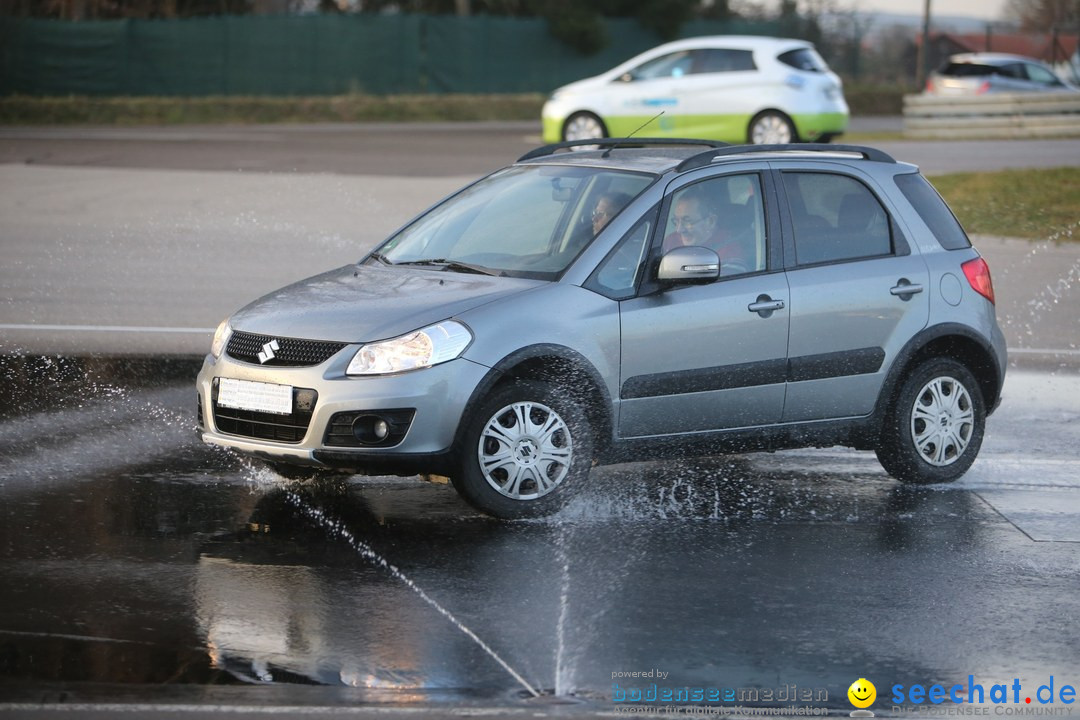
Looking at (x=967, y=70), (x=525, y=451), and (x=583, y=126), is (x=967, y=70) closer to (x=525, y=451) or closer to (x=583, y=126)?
(x=583, y=126)

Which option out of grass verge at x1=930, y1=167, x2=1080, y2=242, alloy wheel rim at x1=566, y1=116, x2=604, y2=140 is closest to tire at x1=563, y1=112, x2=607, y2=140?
alloy wheel rim at x1=566, y1=116, x2=604, y2=140

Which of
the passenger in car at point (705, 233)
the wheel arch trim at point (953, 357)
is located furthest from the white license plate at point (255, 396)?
the wheel arch trim at point (953, 357)

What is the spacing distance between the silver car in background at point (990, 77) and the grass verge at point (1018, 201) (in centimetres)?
1311

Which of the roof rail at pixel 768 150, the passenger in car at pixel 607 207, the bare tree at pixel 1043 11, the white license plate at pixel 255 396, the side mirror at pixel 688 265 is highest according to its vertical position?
the bare tree at pixel 1043 11

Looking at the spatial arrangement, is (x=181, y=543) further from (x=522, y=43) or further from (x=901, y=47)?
(x=901, y=47)

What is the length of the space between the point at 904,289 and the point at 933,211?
610mm

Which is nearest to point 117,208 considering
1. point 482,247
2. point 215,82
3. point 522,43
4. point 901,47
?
point 482,247

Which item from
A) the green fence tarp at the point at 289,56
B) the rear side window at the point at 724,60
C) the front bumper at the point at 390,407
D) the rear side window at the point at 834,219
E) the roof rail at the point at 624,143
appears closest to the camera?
the front bumper at the point at 390,407

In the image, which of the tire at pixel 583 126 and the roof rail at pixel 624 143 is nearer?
the roof rail at pixel 624 143

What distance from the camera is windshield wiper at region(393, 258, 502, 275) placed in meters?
7.50

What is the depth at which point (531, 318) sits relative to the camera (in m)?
6.99

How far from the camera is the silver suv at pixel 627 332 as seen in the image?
679cm

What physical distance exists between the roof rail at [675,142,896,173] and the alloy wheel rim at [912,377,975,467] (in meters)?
1.23

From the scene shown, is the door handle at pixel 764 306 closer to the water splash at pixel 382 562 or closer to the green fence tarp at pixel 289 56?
the water splash at pixel 382 562
